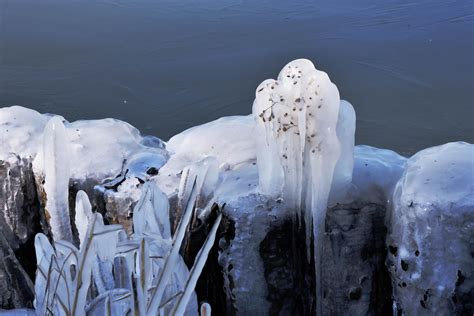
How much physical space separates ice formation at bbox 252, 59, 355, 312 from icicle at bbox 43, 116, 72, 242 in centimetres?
51

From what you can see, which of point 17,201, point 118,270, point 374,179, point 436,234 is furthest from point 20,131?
point 436,234

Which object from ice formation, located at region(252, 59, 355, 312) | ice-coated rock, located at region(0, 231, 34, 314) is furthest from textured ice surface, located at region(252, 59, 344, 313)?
ice-coated rock, located at region(0, 231, 34, 314)

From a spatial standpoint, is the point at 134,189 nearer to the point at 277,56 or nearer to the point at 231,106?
the point at 231,106

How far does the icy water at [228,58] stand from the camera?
2.51 metres

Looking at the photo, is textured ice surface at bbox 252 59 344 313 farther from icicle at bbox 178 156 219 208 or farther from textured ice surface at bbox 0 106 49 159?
textured ice surface at bbox 0 106 49 159

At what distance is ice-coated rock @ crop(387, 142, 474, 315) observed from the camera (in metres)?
1.55

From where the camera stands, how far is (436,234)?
157 centimetres

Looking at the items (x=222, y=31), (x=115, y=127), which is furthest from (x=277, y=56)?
(x=115, y=127)

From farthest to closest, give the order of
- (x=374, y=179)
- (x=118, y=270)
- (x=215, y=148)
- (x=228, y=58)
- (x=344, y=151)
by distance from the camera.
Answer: (x=228, y=58) → (x=215, y=148) → (x=374, y=179) → (x=344, y=151) → (x=118, y=270)

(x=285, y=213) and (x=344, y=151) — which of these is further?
(x=285, y=213)

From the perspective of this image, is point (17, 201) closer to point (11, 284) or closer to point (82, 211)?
point (11, 284)

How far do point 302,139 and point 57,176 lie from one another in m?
0.66

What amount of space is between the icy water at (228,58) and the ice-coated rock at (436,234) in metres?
0.70

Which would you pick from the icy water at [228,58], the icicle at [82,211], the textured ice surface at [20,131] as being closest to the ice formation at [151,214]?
the icicle at [82,211]
